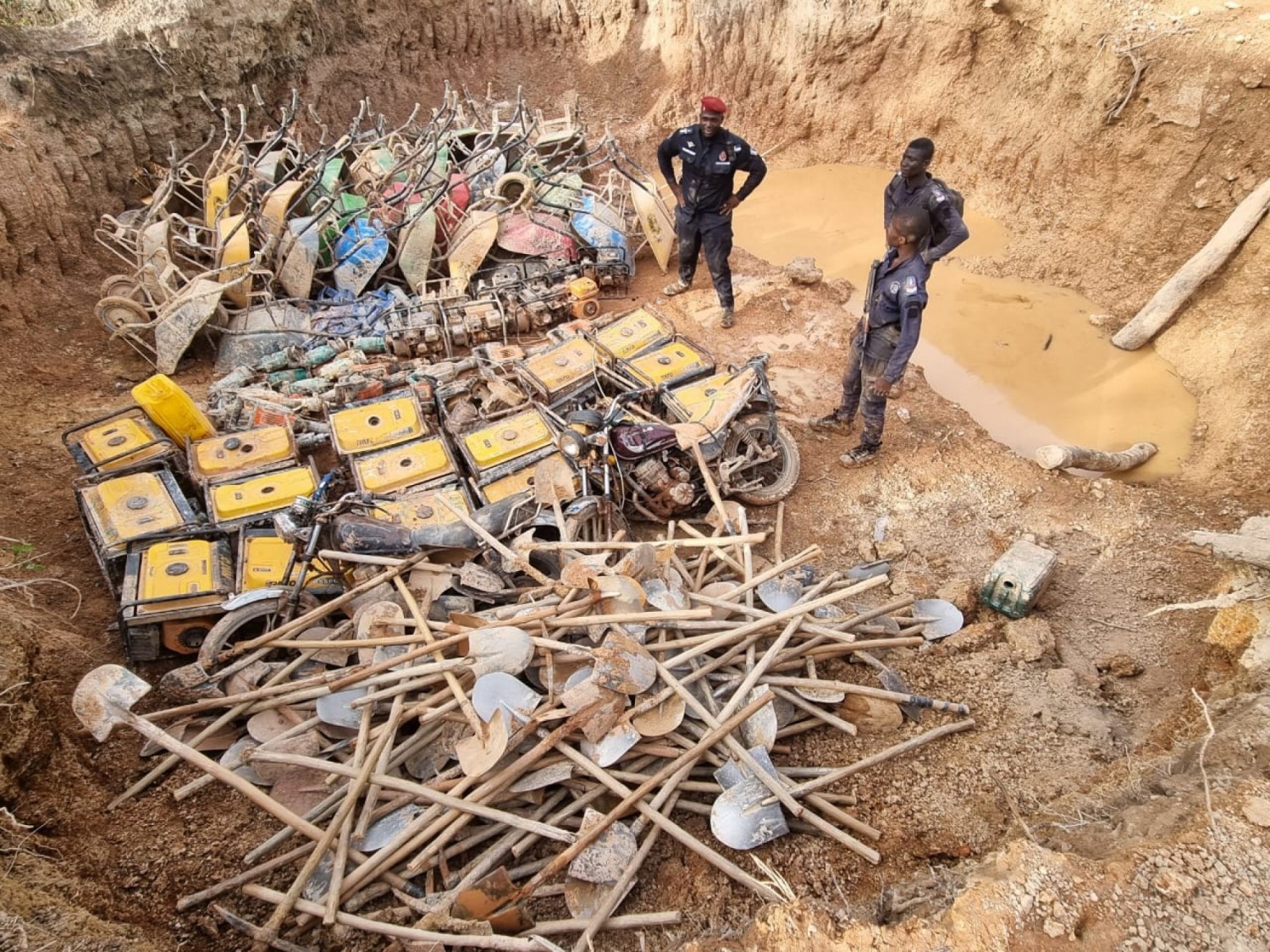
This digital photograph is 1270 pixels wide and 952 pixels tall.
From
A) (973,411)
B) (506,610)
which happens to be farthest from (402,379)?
(973,411)

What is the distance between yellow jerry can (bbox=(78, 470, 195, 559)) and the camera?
4539 mm

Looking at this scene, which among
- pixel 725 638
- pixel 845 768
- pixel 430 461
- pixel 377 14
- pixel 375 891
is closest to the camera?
pixel 375 891

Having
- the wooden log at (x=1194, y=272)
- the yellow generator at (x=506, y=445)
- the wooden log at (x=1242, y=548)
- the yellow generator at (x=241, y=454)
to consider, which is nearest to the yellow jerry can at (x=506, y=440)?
the yellow generator at (x=506, y=445)

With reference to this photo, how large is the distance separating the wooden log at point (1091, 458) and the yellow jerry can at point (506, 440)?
4.46 metres

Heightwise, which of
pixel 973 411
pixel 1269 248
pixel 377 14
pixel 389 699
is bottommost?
pixel 973 411

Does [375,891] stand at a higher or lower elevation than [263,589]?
lower

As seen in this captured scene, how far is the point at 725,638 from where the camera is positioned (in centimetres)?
397

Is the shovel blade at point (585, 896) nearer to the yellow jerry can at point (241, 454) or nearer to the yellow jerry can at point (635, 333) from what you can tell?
the yellow jerry can at point (241, 454)

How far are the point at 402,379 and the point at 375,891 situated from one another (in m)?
4.91

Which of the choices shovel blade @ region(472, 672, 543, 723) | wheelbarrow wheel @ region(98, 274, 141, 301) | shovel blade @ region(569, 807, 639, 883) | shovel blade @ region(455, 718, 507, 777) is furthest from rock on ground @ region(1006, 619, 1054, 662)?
wheelbarrow wheel @ region(98, 274, 141, 301)

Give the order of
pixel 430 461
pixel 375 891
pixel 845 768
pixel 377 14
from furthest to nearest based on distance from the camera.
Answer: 1. pixel 377 14
2. pixel 430 461
3. pixel 845 768
4. pixel 375 891

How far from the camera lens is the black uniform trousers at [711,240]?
7.78 m

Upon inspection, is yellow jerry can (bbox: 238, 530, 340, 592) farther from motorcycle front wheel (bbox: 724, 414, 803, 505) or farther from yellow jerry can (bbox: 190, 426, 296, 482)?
motorcycle front wheel (bbox: 724, 414, 803, 505)

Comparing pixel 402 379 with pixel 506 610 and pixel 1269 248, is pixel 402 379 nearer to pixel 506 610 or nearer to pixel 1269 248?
pixel 506 610
